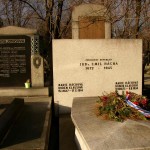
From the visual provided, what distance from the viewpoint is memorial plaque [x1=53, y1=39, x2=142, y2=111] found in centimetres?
733

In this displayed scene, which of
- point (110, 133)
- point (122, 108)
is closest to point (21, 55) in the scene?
point (122, 108)

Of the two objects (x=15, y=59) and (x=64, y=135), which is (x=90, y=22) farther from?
(x=64, y=135)

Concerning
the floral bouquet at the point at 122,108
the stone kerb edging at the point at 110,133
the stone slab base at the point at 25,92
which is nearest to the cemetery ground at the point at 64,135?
the stone kerb edging at the point at 110,133

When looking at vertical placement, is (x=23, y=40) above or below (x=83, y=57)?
above

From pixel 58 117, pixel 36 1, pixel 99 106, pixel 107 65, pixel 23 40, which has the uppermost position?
pixel 36 1

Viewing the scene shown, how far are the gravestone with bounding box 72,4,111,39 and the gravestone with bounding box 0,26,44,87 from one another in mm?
1320

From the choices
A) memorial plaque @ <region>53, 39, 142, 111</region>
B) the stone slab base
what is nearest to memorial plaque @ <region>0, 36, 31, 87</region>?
the stone slab base

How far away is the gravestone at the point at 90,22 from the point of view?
7.94 m

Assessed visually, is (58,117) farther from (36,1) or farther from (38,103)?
(36,1)

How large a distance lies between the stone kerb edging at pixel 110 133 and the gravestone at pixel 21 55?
11.0 ft

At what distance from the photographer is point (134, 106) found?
5.07m

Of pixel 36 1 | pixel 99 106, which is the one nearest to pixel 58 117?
pixel 99 106

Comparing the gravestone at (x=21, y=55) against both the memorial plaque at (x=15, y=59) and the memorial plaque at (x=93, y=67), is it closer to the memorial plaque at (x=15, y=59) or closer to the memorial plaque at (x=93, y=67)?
the memorial plaque at (x=15, y=59)

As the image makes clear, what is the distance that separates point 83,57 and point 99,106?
228 cm
